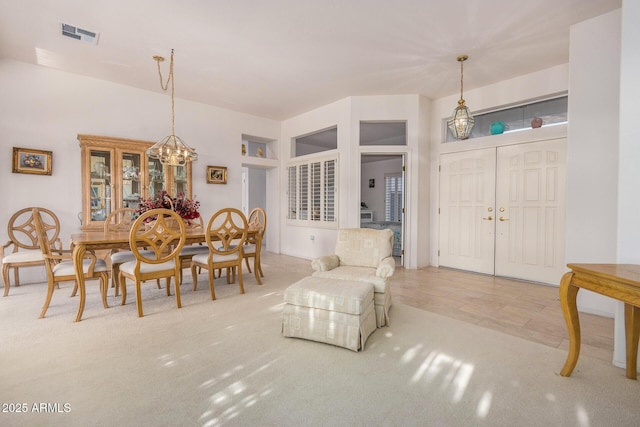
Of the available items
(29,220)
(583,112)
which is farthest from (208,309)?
(583,112)

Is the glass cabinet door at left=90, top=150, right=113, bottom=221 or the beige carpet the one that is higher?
the glass cabinet door at left=90, top=150, right=113, bottom=221

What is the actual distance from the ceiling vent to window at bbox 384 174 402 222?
7.53 m

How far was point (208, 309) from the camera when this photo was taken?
2.99 metres

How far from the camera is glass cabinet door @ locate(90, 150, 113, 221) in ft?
13.8

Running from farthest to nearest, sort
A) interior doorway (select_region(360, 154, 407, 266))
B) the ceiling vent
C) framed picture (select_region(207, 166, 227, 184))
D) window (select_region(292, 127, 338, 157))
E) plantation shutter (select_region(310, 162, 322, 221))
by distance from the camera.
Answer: interior doorway (select_region(360, 154, 407, 266)) → window (select_region(292, 127, 338, 157)) → plantation shutter (select_region(310, 162, 322, 221)) → framed picture (select_region(207, 166, 227, 184)) → the ceiling vent

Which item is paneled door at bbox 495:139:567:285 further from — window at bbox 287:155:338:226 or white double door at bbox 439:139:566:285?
window at bbox 287:155:338:226

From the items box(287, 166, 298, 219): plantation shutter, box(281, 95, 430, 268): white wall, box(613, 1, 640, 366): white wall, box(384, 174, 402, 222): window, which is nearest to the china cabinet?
box(287, 166, 298, 219): plantation shutter

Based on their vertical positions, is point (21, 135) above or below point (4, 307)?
above

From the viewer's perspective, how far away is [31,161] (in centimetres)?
386

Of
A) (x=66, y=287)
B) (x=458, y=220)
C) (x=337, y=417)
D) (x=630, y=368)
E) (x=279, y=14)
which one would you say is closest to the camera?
(x=337, y=417)

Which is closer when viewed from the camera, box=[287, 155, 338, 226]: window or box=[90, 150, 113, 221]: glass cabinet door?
box=[90, 150, 113, 221]: glass cabinet door

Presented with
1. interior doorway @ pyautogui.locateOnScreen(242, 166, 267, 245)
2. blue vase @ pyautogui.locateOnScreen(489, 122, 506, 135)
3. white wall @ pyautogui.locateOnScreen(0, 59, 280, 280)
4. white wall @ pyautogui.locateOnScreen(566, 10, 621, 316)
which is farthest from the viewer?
interior doorway @ pyautogui.locateOnScreen(242, 166, 267, 245)

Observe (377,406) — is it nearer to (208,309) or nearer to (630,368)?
(630,368)

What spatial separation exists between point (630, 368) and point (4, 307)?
5267 mm
